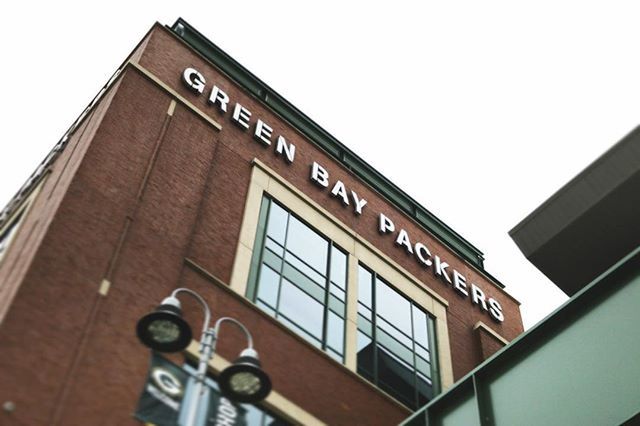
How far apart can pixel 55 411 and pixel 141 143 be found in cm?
774

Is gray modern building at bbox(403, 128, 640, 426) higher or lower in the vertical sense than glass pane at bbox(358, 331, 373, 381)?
lower

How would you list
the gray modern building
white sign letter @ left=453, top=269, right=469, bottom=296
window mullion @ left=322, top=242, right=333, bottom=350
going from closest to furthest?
1. the gray modern building
2. window mullion @ left=322, top=242, right=333, bottom=350
3. white sign letter @ left=453, top=269, right=469, bottom=296

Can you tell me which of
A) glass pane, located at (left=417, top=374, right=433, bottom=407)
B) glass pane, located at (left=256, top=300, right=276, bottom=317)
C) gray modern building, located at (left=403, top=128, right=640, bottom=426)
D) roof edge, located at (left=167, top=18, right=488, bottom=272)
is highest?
roof edge, located at (left=167, top=18, right=488, bottom=272)

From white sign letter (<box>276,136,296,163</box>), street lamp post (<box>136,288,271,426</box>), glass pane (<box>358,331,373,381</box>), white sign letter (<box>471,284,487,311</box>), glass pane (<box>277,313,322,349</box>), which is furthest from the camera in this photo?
white sign letter (<box>471,284,487,311</box>)

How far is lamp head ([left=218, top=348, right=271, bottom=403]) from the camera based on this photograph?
10094mm

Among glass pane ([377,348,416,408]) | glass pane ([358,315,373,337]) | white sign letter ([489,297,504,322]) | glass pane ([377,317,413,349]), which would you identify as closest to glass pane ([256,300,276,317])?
glass pane ([358,315,373,337])

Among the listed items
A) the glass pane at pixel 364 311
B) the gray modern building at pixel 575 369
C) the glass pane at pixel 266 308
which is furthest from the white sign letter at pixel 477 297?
the glass pane at pixel 266 308

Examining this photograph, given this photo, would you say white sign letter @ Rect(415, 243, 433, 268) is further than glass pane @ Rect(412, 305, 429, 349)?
Yes

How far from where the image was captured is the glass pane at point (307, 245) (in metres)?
20.7

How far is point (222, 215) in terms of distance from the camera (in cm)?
1925

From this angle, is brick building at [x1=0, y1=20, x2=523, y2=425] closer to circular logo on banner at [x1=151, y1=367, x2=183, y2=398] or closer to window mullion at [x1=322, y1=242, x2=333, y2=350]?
window mullion at [x1=322, y1=242, x2=333, y2=350]

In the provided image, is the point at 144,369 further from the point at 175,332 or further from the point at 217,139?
the point at 217,139

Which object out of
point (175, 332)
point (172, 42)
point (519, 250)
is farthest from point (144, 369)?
point (172, 42)

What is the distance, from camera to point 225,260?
18.3 metres
